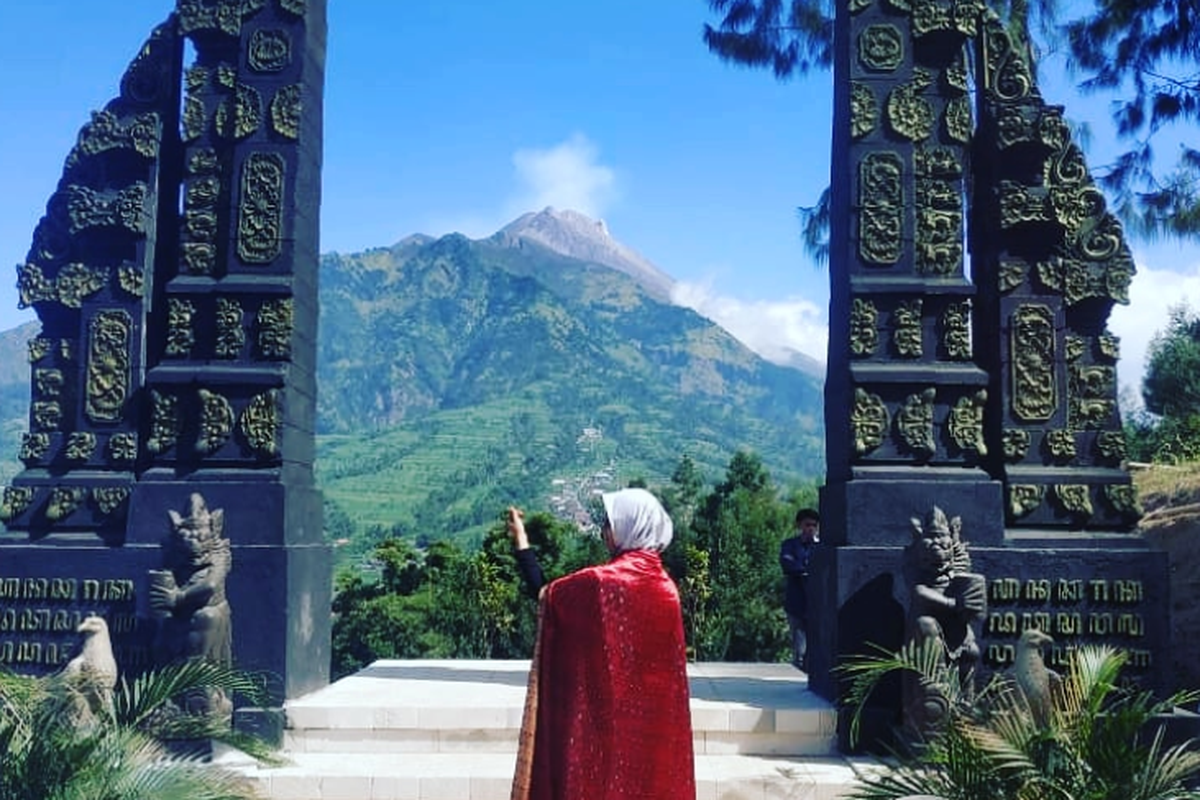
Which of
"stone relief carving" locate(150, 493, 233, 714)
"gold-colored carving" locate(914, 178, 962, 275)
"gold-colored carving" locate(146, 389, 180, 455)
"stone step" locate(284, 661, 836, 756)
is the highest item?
"gold-colored carving" locate(914, 178, 962, 275)

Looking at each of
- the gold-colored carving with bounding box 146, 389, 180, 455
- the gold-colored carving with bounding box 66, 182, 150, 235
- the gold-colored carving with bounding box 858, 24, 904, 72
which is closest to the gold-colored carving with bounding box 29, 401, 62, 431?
the gold-colored carving with bounding box 146, 389, 180, 455

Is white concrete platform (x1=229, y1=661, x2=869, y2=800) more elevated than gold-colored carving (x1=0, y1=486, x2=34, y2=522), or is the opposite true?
gold-colored carving (x1=0, y1=486, x2=34, y2=522)

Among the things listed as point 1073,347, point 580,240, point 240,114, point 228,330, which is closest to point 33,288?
point 228,330

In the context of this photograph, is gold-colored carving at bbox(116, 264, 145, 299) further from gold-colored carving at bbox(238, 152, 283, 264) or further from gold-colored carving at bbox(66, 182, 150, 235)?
gold-colored carving at bbox(238, 152, 283, 264)

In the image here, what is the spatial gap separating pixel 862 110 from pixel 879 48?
1.61 ft

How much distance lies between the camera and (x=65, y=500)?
Result: 329 inches

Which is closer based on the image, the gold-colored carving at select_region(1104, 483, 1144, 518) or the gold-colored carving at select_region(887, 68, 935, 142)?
the gold-colored carving at select_region(1104, 483, 1144, 518)

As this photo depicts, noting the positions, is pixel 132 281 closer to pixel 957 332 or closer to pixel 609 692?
pixel 957 332

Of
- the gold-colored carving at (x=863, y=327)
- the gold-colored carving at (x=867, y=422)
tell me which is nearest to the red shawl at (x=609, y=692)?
the gold-colored carving at (x=867, y=422)

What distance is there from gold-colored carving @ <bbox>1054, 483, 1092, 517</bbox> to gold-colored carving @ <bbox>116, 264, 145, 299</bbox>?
6451mm

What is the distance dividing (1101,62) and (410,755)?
1027 cm

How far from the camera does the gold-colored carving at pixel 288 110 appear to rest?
28.0 feet

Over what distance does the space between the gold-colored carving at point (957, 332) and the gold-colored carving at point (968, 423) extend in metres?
0.30

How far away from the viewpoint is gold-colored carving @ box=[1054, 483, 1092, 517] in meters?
8.16
